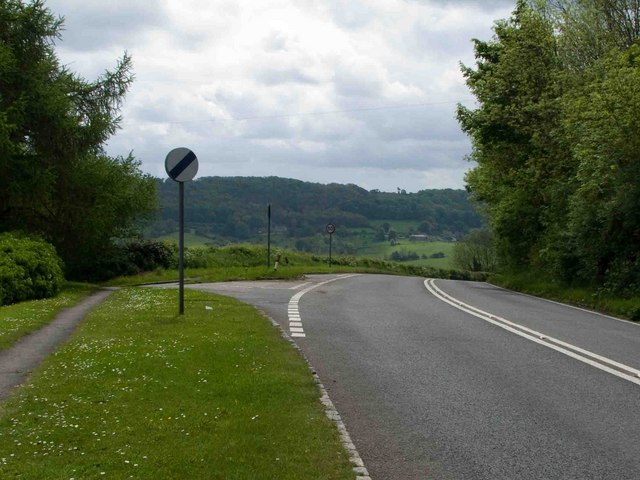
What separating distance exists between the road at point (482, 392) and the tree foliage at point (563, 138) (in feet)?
25.0

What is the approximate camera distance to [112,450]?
6.32 meters

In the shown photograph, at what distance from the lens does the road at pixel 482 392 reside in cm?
666

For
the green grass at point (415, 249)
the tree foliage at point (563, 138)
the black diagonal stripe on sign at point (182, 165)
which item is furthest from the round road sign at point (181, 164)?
the green grass at point (415, 249)

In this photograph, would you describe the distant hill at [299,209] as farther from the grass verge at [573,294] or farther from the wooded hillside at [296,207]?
the grass verge at [573,294]

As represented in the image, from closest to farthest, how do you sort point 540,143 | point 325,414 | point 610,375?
point 325,414 → point 610,375 → point 540,143

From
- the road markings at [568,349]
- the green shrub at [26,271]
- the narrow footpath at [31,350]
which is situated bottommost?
the narrow footpath at [31,350]

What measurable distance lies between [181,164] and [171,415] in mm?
9279

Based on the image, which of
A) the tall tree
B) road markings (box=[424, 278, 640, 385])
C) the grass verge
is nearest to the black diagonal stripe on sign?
road markings (box=[424, 278, 640, 385])

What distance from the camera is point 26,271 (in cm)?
2283

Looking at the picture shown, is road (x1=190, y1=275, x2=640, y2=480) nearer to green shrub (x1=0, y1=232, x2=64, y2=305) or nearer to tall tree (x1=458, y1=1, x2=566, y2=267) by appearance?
green shrub (x1=0, y1=232, x2=64, y2=305)

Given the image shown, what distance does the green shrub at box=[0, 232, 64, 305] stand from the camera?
837 inches

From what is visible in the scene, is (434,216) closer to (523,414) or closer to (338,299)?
(338,299)

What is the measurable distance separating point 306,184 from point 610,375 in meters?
123

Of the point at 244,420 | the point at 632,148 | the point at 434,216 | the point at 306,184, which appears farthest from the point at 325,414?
the point at 434,216
